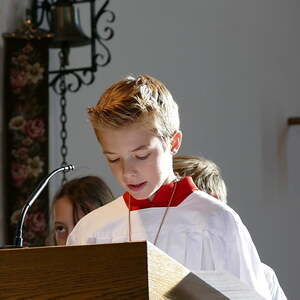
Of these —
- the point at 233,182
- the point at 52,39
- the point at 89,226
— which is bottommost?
the point at 233,182

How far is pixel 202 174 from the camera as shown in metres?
2.90

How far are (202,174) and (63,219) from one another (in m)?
0.45

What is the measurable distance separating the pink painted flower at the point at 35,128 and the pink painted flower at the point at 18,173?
0.13m

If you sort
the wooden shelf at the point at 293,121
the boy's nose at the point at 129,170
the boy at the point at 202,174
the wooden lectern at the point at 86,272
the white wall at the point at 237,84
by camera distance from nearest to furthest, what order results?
1. the wooden lectern at the point at 86,272
2. the boy's nose at the point at 129,170
3. the boy at the point at 202,174
4. the white wall at the point at 237,84
5. the wooden shelf at the point at 293,121

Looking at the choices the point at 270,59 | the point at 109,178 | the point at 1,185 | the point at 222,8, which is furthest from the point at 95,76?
the point at 270,59

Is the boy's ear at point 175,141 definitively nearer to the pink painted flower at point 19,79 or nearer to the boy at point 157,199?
the boy at point 157,199

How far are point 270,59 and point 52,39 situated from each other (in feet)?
6.88

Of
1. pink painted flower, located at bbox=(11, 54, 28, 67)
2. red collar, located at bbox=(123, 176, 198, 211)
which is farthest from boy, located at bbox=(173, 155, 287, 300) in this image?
pink painted flower, located at bbox=(11, 54, 28, 67)

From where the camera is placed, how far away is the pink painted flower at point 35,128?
13.1 feet

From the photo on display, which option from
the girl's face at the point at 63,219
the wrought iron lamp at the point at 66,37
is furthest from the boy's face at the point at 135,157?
the wrought iron lamp at the point at 66,37

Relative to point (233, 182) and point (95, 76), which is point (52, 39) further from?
point (233, 182)

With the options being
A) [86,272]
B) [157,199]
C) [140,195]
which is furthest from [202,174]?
[86,272]

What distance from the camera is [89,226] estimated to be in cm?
218

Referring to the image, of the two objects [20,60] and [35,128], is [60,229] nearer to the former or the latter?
[35,128]
